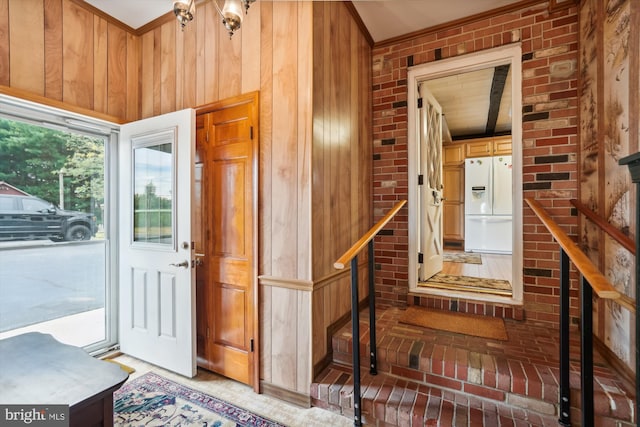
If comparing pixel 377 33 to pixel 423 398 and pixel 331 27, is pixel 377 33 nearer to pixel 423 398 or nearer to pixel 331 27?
pixel 331 27

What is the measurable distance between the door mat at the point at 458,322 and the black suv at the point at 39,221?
2907 mm

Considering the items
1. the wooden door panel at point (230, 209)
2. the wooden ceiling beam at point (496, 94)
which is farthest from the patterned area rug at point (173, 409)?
the wooden ceiling beam at point (496, 94)

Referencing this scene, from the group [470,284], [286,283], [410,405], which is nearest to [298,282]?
[286,283]

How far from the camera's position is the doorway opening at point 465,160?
2.37 meters

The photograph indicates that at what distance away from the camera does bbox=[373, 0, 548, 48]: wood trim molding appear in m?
2.29

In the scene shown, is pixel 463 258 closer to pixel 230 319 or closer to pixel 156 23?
pixel 230 319

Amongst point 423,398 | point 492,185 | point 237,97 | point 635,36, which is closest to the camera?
point 635,36

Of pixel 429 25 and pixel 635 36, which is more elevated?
pixel 429 25

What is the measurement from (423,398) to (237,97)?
7.72ft

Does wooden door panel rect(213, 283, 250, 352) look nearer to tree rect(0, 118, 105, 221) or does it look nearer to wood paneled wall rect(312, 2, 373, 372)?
wood paneled wall rect(312, 2, 373, 372)

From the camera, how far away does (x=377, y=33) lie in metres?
2.70

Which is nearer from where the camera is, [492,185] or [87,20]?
[87,20]

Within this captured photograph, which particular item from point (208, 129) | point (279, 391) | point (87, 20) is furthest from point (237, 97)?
point (279, 391)

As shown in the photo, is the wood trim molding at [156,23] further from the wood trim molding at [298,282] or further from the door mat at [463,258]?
the door mat at [463,258]
